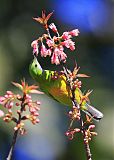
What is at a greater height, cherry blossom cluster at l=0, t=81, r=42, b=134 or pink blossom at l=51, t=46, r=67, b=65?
pink blossom at l=51, t=46, r=67, b=65

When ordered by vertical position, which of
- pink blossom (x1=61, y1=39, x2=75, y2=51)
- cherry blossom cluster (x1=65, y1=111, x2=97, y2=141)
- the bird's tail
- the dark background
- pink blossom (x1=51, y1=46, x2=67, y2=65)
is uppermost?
the dark background

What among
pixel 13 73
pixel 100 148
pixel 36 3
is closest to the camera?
pixel 100 148

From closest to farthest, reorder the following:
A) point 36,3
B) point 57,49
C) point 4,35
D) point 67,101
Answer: point 57,49
point 67,101
point 4,35
point 36,3

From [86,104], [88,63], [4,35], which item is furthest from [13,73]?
[86,104]

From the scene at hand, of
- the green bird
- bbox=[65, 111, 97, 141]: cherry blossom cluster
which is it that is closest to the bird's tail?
the green bird

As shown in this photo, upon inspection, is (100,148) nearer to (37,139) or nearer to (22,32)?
(37,139)

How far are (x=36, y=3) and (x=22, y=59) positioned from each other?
5.16 feet

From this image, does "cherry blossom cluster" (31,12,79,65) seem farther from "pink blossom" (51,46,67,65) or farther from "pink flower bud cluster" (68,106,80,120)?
"pink flower bud cluster" (68,106,80,120)

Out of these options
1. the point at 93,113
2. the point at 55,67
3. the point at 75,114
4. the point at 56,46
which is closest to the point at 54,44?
the point at 56,46

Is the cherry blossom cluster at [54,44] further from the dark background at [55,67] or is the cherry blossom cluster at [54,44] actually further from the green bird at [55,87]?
the dark background at [55,67]

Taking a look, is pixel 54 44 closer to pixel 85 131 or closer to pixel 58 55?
pixel 58 55

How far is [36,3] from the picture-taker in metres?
9.62

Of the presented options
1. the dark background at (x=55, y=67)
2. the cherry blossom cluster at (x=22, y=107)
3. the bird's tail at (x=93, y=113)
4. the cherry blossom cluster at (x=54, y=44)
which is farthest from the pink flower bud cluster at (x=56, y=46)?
the dark background at (x=55, y=67)

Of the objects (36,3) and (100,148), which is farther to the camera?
(36,3)
